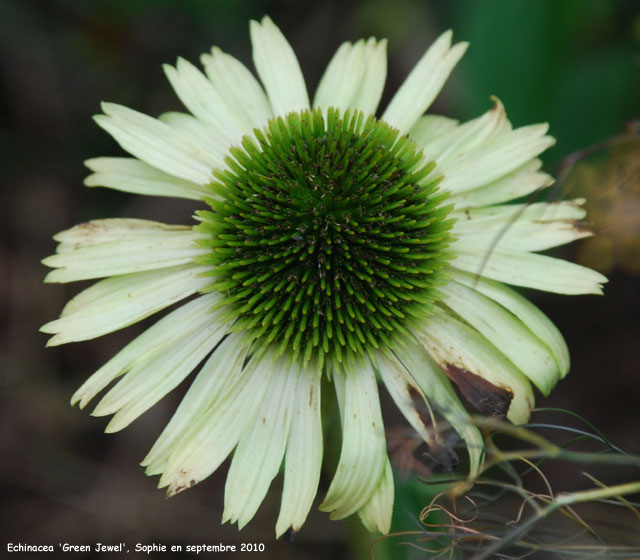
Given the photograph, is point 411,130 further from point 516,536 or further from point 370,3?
point 370,3

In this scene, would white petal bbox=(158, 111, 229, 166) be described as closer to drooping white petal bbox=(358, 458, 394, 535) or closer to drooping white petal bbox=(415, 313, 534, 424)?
drooping white petal bbox=(415, 313, 534, 424)

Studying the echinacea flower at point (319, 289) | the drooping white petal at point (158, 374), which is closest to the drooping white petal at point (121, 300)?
the echinacea flower at point (319, 289)

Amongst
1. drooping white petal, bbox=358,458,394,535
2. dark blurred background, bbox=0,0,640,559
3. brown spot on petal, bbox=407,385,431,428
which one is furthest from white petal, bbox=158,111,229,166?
dark blurred background, bbox=0,0,640,559

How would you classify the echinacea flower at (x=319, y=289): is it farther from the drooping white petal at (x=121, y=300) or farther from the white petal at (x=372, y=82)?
the white petal at (x=372, y=82)

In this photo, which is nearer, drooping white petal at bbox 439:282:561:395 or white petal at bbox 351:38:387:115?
drooping white petal at bbox 439:282:561:395

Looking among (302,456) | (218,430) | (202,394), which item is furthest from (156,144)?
(302,456)

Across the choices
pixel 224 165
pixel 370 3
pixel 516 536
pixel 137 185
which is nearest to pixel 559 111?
pixel 370 3

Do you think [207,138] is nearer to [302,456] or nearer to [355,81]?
[355,81]

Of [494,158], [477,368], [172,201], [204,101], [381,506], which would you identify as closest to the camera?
[381,506]
